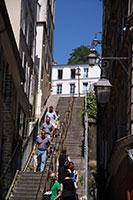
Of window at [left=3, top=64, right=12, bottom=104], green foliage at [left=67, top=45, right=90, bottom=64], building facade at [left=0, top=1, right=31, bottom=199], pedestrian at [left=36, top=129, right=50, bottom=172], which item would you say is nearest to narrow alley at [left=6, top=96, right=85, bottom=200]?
pedestrian at [left=36, top=129, right=50, bottom=172]

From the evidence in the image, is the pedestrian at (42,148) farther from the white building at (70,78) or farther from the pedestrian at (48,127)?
the white building at (70,78)

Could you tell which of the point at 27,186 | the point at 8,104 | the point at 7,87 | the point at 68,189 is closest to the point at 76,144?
the point at 8,104

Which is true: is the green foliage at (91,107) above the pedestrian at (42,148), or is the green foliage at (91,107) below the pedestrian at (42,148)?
above

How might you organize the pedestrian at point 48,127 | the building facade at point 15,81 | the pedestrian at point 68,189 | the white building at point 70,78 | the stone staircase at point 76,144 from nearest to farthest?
1. the pedestrian at point 68,189
2. the building facade at point 15,81
3. the stone staircase at point 76,144
4. the pedestrian at point 48,127
5. the white building at point 70,78

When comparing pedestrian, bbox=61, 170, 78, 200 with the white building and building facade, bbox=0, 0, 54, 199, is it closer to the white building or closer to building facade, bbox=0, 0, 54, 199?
building facade, bbox=0, 0, 54, 199

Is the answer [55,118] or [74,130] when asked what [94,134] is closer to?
[74,130]

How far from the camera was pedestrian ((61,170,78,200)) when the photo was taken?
14.2m

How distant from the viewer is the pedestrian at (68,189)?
46.7ft

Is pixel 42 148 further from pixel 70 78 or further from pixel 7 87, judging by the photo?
pixel 70 78

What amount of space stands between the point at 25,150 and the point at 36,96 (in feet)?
54.8

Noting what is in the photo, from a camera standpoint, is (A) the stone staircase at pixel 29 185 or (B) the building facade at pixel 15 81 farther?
(B) the building facade at pixel 15 81

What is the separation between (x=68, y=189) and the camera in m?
14.3

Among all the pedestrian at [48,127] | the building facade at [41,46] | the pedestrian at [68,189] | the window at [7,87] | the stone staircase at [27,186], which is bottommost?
the stone staircase at [27,186]

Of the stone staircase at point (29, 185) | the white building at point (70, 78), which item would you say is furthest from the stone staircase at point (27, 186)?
the white building at point (70, 78)
